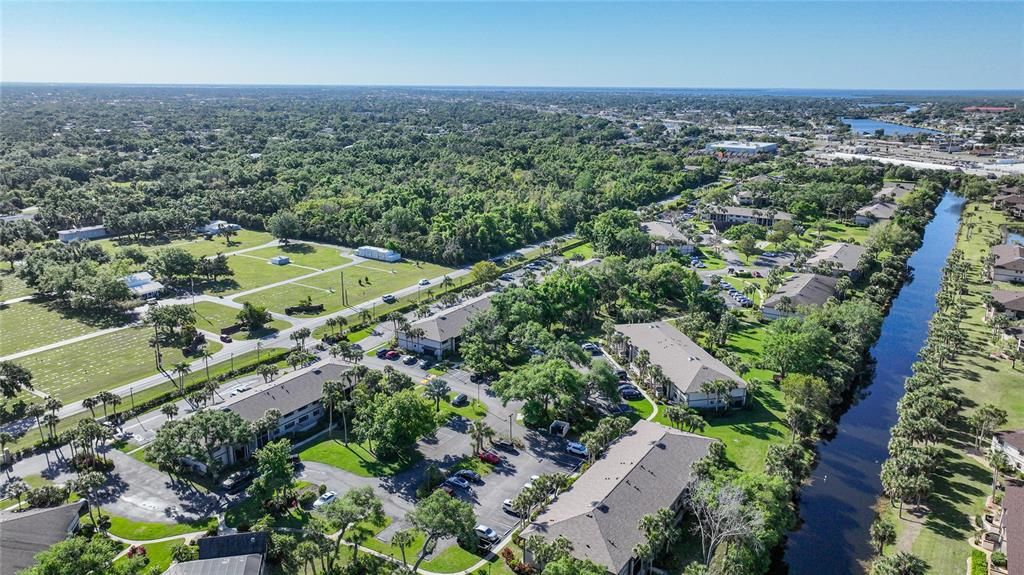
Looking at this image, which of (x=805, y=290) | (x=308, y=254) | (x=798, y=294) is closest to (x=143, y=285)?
(x=308, y=254)

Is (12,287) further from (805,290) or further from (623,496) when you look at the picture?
(805,290)

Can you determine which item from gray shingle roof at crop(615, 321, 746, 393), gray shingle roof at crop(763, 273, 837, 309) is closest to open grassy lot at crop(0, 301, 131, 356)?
gray shingle roof at crop(615, 321, 746, 393)

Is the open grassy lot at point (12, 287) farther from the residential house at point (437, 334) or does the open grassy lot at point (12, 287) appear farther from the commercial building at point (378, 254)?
the residential house at point (437, 334)

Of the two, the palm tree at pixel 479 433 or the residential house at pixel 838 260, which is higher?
the residential house at pixel 838 260

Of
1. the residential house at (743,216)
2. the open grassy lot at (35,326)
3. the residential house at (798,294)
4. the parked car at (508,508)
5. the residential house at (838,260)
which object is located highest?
the residential house at (743,216)

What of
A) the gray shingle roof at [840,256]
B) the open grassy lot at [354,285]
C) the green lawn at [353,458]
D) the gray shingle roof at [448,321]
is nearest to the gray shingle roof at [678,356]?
the gray shingle roof at [448,321]

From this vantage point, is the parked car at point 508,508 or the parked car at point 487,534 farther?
the parked car at point 508,508
